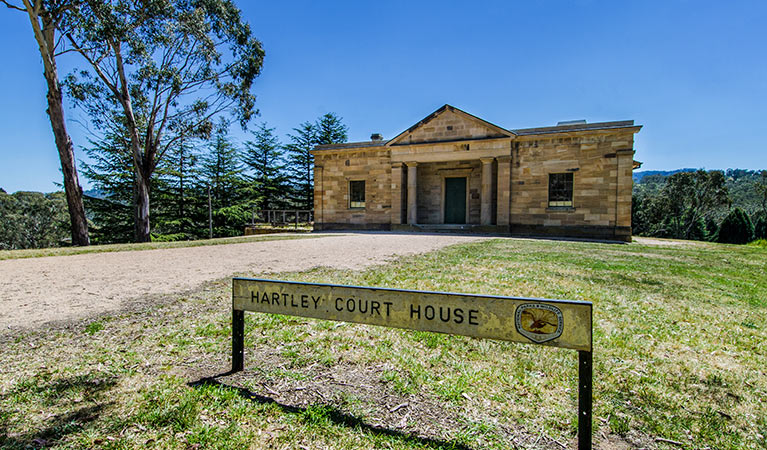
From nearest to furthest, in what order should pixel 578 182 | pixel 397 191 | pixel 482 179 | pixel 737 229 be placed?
pixel 578 182, pixel 482 179, pixel 397 191, pixel 737 229

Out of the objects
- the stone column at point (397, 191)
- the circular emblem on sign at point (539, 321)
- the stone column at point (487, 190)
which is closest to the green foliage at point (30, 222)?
the stone column at point (397, 191)

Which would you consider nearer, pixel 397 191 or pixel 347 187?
pixel 397 191

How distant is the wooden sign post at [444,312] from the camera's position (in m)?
1.82

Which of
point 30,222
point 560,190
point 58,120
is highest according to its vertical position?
point 58,120

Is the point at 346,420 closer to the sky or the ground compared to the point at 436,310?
closer to the ground

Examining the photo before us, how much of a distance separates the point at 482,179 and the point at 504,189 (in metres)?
1.23

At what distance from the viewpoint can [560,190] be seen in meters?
18.3

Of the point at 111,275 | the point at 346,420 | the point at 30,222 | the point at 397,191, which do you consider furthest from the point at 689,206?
the point at 30,222

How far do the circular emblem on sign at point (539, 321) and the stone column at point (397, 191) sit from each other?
1897 cm

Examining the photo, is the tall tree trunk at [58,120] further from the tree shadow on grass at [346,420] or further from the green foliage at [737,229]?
the green foliage at [737,229]

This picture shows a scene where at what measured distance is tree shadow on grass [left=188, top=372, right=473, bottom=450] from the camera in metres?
1.90

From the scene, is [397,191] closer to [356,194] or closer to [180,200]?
[356,194]

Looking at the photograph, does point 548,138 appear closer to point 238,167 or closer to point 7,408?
point 7,408

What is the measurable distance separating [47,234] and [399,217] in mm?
40787
